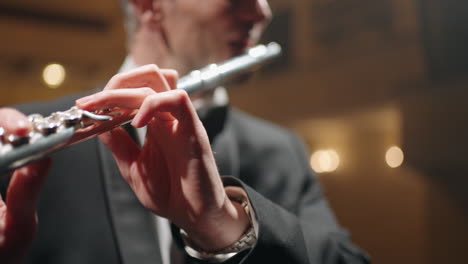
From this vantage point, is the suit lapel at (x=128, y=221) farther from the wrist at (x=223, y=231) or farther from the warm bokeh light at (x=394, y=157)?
the warm bokeh light at (x=394, y=157)

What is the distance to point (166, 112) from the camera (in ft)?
1.26

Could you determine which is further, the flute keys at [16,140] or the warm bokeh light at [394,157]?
the warm bokeh light at [394,157]

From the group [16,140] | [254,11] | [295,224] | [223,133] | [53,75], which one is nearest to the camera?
[16,140]

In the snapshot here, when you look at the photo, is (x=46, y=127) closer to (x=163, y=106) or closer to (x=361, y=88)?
(x=163, y=106)

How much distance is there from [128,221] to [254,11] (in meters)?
0.33

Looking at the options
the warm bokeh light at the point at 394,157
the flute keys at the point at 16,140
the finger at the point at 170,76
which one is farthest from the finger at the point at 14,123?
the warm bokeh light at the point at 394,157

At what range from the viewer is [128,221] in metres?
0.52

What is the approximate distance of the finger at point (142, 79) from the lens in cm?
40

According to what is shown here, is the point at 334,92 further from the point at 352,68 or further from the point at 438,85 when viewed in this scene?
the point at 438,85

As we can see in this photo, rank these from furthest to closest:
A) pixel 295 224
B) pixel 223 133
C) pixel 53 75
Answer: pixel 53 75, pixel 223 133, pixel 295 224

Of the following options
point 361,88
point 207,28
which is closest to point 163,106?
point 207,28

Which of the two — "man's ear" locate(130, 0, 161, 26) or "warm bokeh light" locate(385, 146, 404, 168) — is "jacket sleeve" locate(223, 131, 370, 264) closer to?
"warm bokeh light" locate(385, 146, 404, 168)

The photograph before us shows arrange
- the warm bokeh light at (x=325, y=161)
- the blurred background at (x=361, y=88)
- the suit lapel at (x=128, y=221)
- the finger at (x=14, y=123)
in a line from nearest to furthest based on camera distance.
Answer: the finger at (x=14, y=123)
the suit lapel at (x=128, y=221)
the blurred background at (x=361, y=88)
the warm bokeh light at (x=325, y=161)

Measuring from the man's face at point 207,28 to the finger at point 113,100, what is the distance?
23 cm
